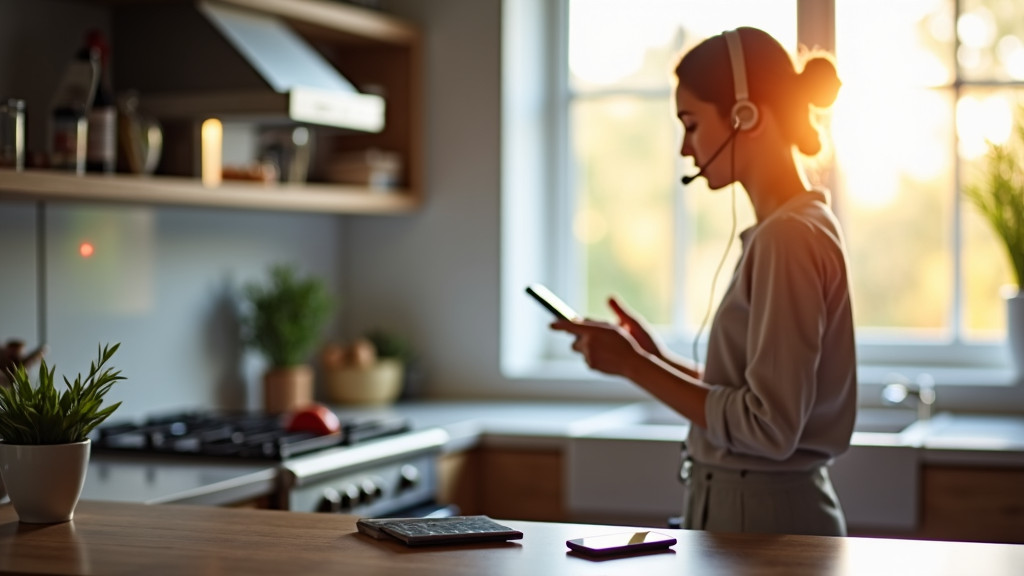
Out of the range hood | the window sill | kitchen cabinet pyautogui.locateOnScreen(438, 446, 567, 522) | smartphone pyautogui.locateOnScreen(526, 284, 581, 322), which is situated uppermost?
the range hood

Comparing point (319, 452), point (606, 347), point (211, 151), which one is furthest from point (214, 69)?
point (606, 347)

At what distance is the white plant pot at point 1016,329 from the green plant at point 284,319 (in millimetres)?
1869

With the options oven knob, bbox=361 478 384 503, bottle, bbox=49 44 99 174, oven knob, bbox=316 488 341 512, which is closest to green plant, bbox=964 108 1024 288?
oven knob, bbox=361 478 384 503

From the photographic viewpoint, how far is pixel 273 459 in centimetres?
271

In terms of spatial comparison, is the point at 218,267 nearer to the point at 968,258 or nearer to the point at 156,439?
the point at 156,439

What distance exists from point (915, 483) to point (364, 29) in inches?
75.0

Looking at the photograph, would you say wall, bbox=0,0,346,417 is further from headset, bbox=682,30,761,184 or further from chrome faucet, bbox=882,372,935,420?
chrome faucet, bbox=882,372,935,420

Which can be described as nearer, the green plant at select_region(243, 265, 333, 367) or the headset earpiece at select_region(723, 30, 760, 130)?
the headset earpiece at select_region(723, 30, 760, 130)

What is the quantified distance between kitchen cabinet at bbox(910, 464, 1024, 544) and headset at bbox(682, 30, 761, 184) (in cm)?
130

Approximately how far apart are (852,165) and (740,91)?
1.95 m

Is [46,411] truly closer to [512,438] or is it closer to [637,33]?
[512,438]

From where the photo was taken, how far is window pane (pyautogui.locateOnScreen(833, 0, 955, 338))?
Answer: 3846mm

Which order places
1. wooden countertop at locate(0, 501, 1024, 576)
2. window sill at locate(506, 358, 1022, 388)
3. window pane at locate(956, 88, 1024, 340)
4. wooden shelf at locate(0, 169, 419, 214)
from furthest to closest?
window pane at locate(956, 88, 1024, 340), window sill at locate(506, 358, 1022, 388), wooden shelf at locate(0, 169, 419, 214), wooden countertop at locate(0, 501, 1024, 576)

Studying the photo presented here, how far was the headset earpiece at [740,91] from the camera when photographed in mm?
2080
